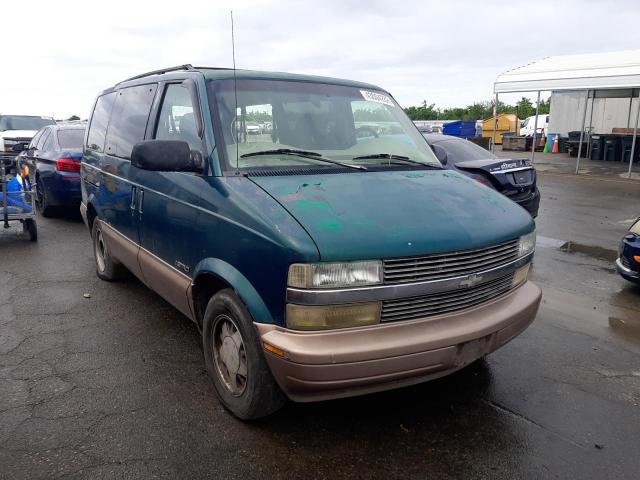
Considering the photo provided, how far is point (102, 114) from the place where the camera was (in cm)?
566

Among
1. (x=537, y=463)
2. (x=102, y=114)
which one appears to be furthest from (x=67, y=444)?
(x=102, y=114)

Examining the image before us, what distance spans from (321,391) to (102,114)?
4.30 m

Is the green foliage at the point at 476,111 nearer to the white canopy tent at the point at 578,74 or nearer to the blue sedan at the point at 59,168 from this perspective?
the white canopy tent at the point at 578,74

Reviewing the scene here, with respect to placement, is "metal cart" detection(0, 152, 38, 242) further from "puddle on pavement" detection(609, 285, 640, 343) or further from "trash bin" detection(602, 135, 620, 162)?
"trash bin" detection(602, 135, 620, 162)

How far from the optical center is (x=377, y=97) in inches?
175

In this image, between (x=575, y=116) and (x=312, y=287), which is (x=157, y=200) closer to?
(x=312, y=287)

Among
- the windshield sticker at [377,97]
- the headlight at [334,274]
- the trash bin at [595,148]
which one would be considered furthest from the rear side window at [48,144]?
the trash bin at [595,148]

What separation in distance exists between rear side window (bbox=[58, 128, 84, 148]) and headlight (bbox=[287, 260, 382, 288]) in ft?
27.2

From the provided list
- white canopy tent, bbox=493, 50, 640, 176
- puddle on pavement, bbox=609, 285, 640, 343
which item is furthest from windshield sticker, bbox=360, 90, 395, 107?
white canopy tent, bbox=493, 50, 640, 176

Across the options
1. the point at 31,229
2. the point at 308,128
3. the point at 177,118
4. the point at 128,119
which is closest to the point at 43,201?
the point at 31,229

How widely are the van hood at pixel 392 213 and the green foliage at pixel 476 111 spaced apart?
4659cm

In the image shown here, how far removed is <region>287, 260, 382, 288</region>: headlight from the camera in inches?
101

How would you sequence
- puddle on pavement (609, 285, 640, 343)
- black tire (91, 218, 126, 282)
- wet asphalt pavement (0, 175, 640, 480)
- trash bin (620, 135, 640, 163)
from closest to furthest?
wet asphalt pavement (0, 175, 640, 480), puddle on pavement (609, 285, 640, 343), black tire (91, 218, 126, 282), trash bin (620, 135, 640, 163)

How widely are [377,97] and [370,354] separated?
8.31ft
